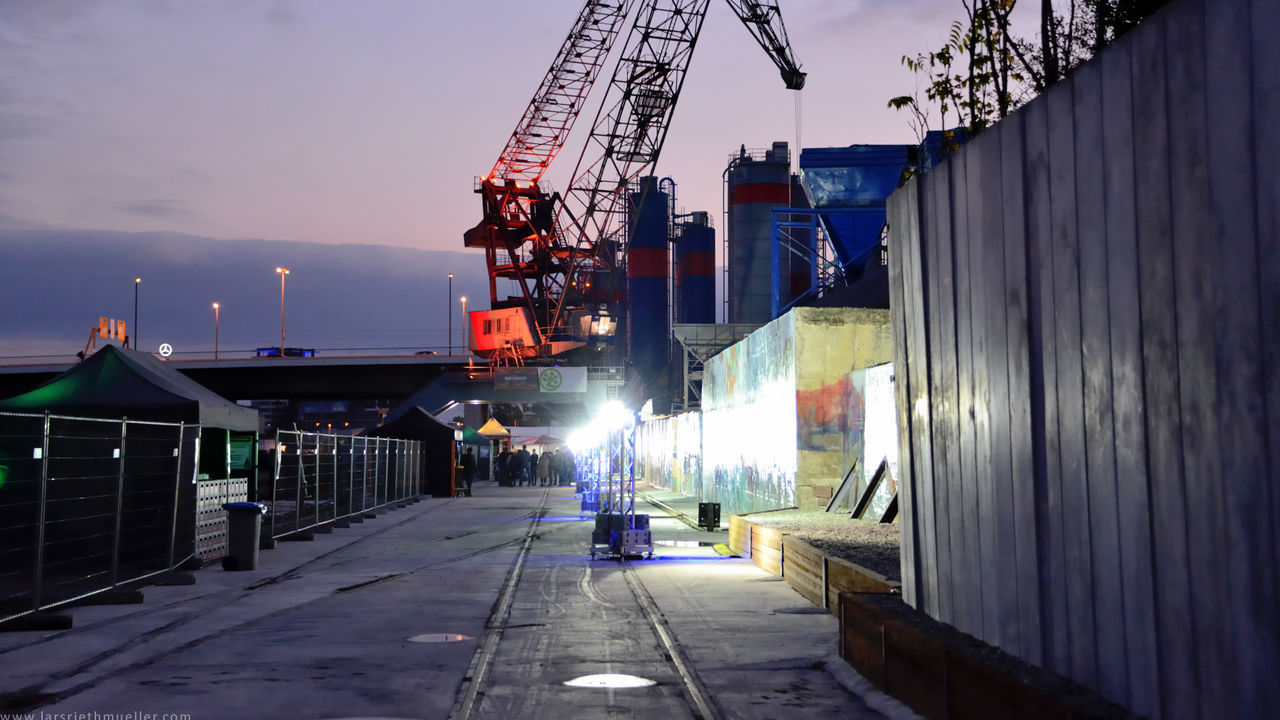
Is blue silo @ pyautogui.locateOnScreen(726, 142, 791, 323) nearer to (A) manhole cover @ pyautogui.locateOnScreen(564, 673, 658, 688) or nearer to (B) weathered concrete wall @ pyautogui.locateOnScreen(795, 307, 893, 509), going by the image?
(B) weathered concrete wall @ pyautogui.locateOnScreen(795, 307, 893, 509)

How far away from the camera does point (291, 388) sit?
76750 mm

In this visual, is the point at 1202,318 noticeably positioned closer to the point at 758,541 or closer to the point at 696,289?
the point at 758,541

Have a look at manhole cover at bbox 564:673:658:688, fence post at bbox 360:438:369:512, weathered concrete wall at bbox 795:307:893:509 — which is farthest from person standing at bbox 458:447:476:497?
manhole cover at bbox 564:673:658:688

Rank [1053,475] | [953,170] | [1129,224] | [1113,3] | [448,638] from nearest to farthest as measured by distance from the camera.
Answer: [1129,224]
[1053,475]
[953,170]
[448,638]
[1113,3]

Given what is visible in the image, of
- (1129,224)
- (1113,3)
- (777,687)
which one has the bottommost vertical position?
(777,687)

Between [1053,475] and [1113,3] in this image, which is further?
[1113,3]

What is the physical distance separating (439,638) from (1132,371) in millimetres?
6627

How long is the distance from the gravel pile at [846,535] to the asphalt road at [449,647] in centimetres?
66

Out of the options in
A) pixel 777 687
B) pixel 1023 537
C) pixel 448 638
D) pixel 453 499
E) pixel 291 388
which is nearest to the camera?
pixel 1023 537

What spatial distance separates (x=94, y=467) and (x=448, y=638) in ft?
29.7

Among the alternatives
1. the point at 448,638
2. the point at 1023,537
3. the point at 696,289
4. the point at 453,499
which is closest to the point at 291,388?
the point at 696,289

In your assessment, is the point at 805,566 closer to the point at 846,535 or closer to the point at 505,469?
the point at 846,535

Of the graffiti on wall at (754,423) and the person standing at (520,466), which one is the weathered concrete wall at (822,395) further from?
the person standing at (520,466)

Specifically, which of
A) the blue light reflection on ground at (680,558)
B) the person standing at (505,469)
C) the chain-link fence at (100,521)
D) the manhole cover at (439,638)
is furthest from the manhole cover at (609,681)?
the person standing at (505,469)
